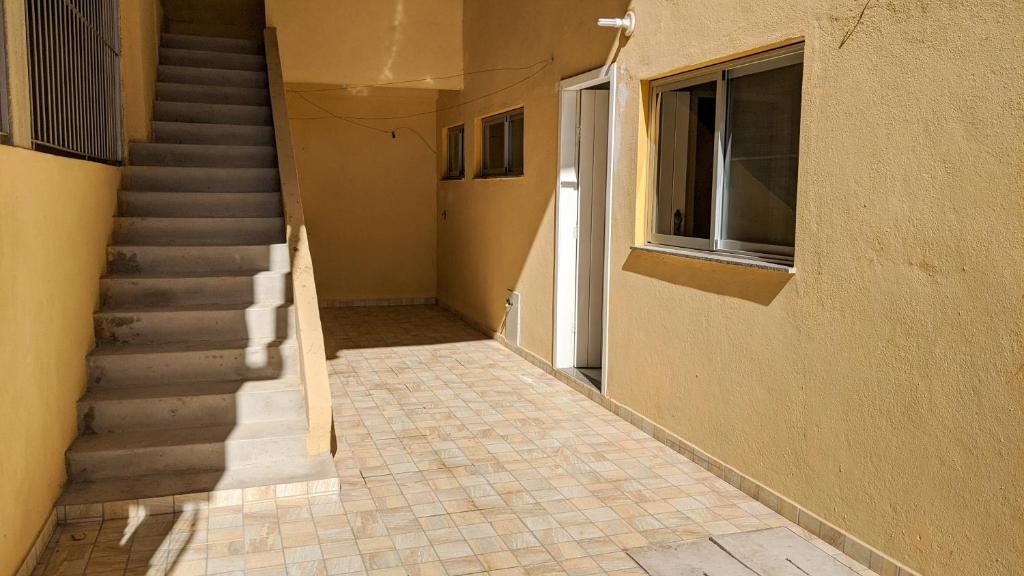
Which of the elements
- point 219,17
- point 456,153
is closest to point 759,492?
point 456,153

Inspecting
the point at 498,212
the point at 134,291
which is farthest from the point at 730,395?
the point at 498,212

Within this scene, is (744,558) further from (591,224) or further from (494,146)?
(494,146)

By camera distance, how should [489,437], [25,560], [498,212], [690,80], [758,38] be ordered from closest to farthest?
[25,560]
[758,38]
[690,80]
[489,437]
[498,212]

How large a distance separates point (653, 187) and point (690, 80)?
2.57 feet

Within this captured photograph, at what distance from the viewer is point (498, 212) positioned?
8.59 m

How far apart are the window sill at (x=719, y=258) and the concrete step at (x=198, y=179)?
3161 millimetres

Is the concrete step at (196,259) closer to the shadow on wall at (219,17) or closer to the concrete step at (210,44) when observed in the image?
the concrete step at (210,44)

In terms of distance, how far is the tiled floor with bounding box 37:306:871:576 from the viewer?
367 centimetres

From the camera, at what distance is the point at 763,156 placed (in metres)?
4.47

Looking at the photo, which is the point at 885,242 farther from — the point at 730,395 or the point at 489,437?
the point at 489,437

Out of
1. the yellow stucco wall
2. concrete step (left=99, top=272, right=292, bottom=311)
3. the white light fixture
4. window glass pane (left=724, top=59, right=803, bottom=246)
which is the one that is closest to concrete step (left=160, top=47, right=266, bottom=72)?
concrete step (left=99, top=272, right=292, bottom=311)

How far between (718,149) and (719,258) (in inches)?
25.5

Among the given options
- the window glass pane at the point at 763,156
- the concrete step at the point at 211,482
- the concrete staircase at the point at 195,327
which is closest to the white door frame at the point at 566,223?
the window glass pane at the point at 763,156

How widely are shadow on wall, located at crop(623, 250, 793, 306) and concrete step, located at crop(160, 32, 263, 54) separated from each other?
208 inches
